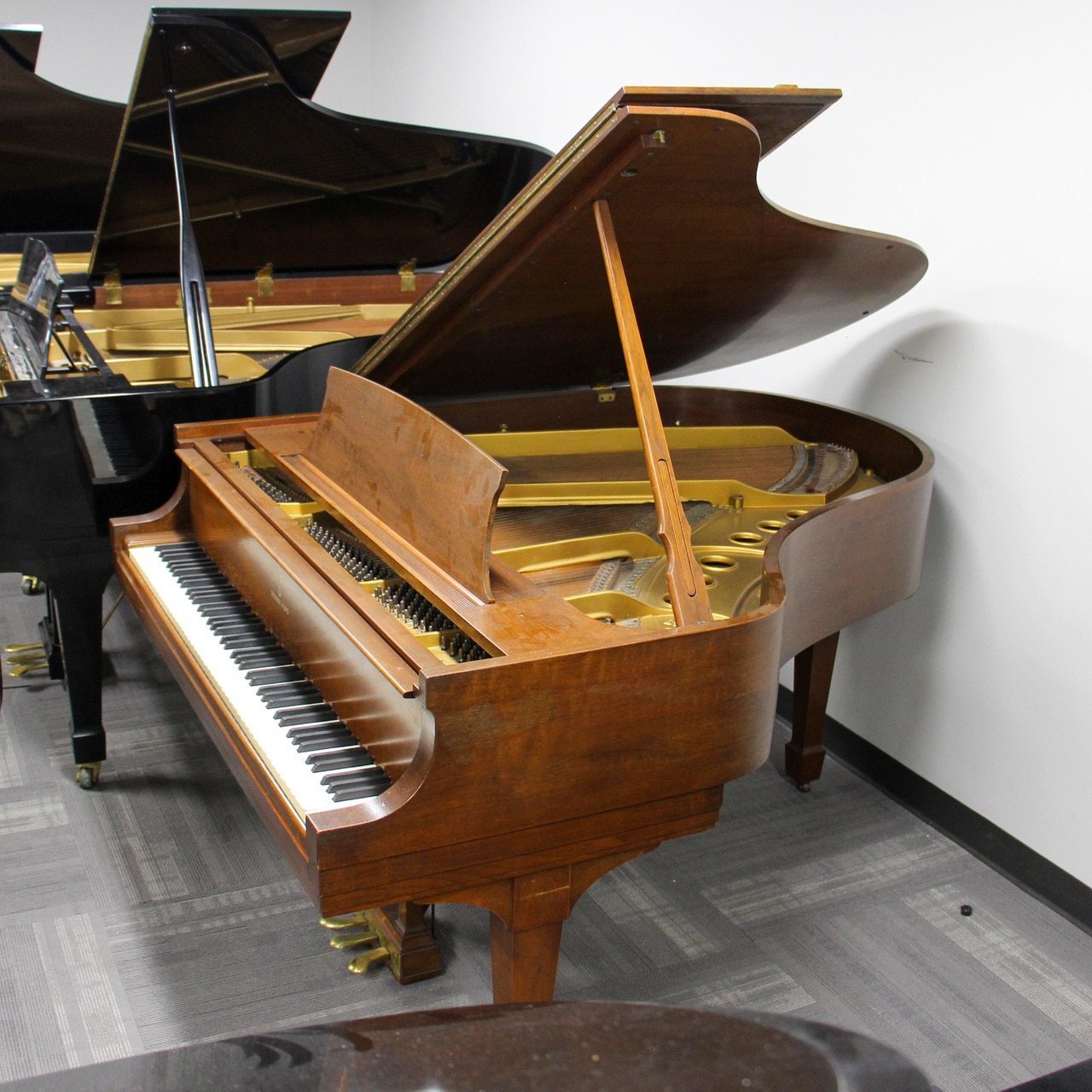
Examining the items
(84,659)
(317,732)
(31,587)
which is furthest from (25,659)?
(317,732)

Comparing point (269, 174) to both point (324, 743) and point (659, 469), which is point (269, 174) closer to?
point (659, 469)

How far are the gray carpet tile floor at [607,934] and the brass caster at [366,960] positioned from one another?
0.10ft

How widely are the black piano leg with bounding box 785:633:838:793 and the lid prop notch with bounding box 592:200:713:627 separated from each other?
132 centimetres

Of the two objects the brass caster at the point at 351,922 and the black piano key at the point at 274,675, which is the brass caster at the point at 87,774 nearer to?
the brass caster at the point at 351,922

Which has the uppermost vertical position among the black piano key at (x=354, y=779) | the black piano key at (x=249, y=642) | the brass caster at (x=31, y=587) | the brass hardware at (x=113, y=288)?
the brass hardware at (x=113, y=288)

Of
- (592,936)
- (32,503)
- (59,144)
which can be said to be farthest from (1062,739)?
(59,144)

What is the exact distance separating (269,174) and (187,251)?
53 centimetres

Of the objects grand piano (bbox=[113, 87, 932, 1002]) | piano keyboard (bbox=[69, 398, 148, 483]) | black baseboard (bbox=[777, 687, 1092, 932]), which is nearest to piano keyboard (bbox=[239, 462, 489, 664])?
grand piano (bbox=[113, 87, 932, 1002])

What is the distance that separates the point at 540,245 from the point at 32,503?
1.46m

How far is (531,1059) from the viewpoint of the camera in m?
0.58

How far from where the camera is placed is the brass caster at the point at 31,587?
4668 millimetres

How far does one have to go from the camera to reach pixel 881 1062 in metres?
0.56

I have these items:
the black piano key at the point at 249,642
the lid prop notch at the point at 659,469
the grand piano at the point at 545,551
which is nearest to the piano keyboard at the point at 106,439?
the grand piano at the point at 545,551

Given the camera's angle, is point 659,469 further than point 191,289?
No
